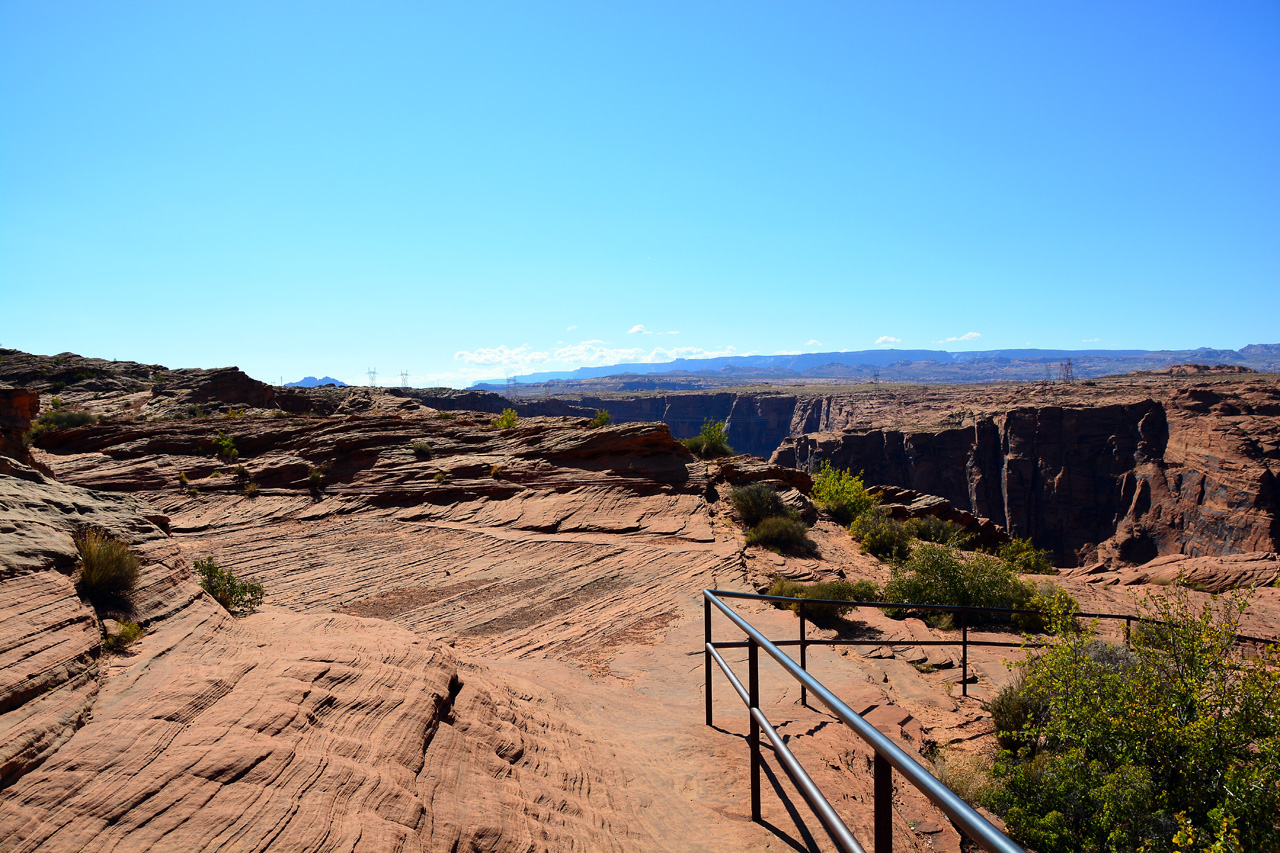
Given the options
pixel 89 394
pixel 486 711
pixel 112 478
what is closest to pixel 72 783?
pixel 486 711

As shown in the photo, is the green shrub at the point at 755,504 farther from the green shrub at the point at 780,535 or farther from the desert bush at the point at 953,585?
the desert bush at the point at 953,585

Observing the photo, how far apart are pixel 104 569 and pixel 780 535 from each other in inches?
523

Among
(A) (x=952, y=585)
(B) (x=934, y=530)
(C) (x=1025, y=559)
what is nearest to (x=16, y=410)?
(A) (x=952, y=585)

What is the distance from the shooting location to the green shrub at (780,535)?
15.8m

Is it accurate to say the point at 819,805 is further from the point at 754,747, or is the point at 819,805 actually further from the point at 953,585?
the point at 953,585

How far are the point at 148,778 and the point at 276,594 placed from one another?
1040cm

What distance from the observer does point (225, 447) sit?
23.2 meters

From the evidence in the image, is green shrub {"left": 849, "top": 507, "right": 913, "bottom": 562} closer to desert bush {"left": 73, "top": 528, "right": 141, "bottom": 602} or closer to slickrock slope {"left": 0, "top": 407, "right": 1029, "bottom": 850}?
slickrock slope {"left": 0, "top": 407, "right": 1029, "bottom": 850}

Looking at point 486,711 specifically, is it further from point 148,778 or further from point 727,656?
point 727,656

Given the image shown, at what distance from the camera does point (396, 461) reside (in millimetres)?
22578

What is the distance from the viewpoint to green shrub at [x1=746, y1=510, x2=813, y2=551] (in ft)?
51.9

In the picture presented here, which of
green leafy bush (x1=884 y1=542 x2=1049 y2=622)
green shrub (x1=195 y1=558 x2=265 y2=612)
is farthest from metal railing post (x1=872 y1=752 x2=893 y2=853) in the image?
green leafy bush (x1=884 y1=542 x2=1049 y2=622)

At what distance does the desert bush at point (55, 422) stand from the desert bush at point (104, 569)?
2451 cm

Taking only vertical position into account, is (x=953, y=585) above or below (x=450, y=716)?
below
